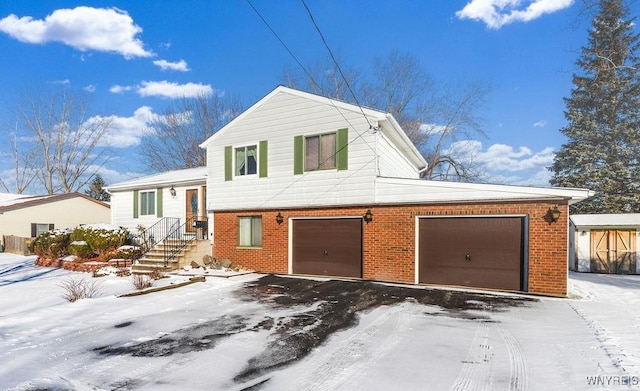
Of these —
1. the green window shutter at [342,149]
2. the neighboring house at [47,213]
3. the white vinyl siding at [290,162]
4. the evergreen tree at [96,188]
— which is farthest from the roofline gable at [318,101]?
the evergreen tree at [96,188]

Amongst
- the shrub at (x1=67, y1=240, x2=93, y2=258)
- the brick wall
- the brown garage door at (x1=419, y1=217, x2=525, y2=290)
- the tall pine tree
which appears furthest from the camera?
the tall pine tree

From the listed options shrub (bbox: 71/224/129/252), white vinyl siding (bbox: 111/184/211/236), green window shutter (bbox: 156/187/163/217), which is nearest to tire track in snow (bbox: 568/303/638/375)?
white vinyl siding (bbox: 111/184/211/236)

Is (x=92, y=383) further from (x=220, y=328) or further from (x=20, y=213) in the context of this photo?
(x=20, y=213)

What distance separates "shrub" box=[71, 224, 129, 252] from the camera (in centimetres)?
1481

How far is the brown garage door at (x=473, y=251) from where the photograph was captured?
988 cm

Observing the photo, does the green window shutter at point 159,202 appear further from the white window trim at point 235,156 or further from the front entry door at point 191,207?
the white window trim at point 235,156

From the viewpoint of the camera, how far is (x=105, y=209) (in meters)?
28.1

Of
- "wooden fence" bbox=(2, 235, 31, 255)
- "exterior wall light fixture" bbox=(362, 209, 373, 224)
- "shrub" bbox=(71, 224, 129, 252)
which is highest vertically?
"exterior wall light fixture" bbox=(362, 209, 373, 224)

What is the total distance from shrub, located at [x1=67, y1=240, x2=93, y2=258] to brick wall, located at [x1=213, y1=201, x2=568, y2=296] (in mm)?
5325

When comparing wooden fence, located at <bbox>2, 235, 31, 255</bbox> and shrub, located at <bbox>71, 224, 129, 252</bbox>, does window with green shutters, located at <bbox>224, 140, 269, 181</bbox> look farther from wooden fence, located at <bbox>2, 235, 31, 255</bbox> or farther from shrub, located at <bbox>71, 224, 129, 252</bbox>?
wooden fence, located at <bbox>2, 235, 31, 255</bbox>

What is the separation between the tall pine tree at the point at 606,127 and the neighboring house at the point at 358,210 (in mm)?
17100

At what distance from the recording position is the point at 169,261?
1303cm

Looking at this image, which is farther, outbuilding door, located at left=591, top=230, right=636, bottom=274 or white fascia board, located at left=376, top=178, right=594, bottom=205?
outbuilding door, located at left=591, top=230, right=636, bottom=274

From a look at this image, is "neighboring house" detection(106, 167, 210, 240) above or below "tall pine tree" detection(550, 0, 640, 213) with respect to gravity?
below
